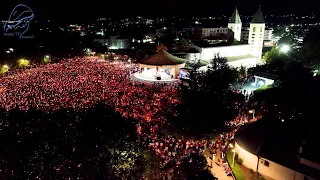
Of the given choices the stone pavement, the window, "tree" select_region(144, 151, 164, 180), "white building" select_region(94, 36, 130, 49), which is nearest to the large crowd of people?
the stone pavement

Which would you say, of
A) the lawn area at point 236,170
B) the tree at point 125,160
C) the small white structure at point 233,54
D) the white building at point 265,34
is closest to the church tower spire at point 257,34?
the small white structure at point 233,54

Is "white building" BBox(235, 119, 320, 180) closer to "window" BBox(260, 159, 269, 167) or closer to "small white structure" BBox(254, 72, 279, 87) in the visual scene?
"window" BBox(260, 159, 269, 167)

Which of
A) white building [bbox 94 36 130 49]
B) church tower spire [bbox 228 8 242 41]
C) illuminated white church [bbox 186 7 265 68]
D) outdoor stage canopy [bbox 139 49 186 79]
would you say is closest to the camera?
outdoor stage canopy [bbox 139 49 186 79]

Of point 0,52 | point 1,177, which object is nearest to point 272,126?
point 1,177

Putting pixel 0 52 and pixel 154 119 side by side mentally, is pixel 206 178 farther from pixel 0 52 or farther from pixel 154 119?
pixel 0 52

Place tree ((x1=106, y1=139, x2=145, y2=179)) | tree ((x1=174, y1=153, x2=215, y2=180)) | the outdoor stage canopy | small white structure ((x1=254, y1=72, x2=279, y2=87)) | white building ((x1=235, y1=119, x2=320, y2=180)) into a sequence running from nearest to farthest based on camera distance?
tree ((x1=106, y1=139, x2=145, y2=179)) → tree ((x1=174, y1=153, x2=215, y2=180)) → white building ((x1=235, y1=119, x2=320, y2=180)) → small white structure ((x1=254, y1=72, x2=279, y2=87)) → the outdoor stage canopy

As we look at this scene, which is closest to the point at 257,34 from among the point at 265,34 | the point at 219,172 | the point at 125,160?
the point at 265,34

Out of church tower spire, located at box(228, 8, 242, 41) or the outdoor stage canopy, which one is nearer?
the outdoor stage canopy

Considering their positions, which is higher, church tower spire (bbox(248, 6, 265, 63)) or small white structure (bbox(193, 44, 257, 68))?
church tower spire (bbox(248, 6, 265, 63))
